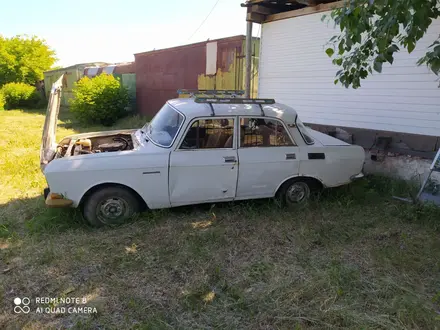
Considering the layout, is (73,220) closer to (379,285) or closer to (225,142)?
(225,142)

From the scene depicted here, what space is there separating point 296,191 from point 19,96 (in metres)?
24.4

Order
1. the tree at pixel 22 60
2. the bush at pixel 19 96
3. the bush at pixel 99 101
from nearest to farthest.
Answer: the bush at pixel 99 101 → the bush at pixel 19 96 → the tree at pixel 22 60

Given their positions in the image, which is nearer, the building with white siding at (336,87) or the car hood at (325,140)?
the car hood at (325,140)

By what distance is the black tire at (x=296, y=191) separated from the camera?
4.66 m

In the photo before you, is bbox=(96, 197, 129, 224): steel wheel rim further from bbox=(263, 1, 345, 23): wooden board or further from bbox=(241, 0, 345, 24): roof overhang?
bbox=(241, 0, 345, 24): roof overhang

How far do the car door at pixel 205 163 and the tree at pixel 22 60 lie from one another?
2986cm

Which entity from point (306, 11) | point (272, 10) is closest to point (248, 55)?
point (272, 10)

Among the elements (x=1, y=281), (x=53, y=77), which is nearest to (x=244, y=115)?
(x=1, y=281)

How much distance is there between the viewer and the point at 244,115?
433cm

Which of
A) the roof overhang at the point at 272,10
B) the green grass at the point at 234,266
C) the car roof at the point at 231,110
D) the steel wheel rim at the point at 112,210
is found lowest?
the green grass at the point at 234,266

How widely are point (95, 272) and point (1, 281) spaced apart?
84cm

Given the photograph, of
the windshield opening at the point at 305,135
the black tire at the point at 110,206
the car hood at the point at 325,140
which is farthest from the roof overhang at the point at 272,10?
the black tire at the point at 110,206

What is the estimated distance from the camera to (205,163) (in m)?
4.11

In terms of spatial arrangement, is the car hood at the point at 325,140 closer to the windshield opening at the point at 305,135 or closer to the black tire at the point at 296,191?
the windshield opening at the point at 305,135
